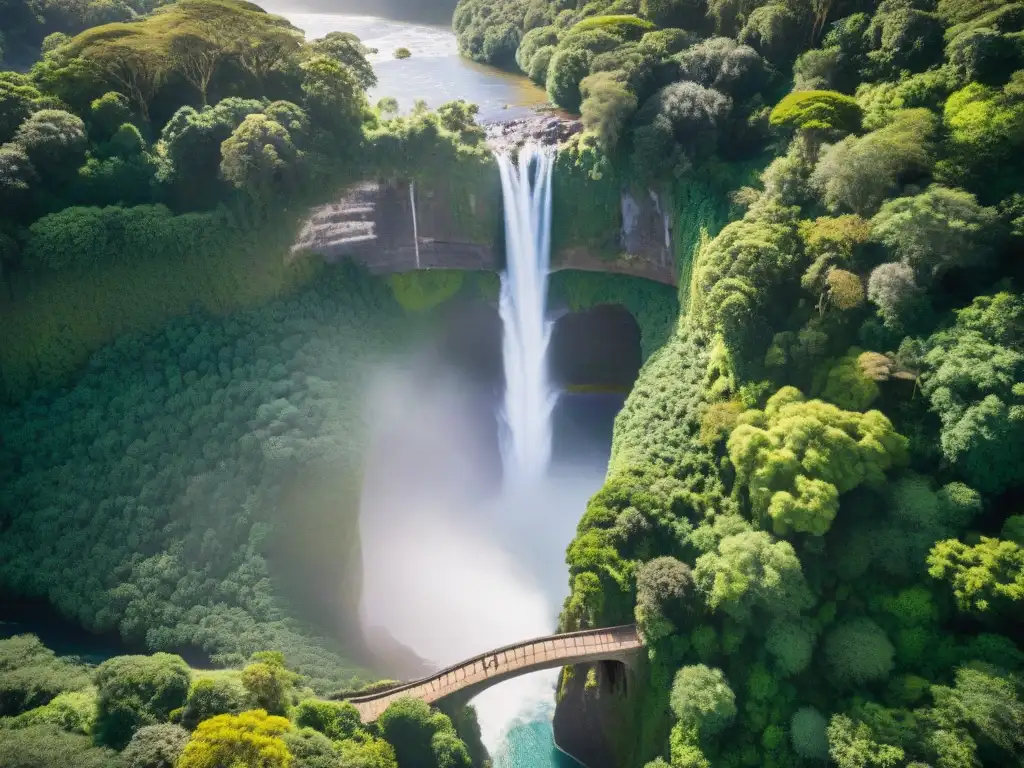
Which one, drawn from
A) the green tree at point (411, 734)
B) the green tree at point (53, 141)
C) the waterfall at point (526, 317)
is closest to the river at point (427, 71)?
the waterfall at point (526, 317)

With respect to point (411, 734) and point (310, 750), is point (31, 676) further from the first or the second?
point (411, 734)

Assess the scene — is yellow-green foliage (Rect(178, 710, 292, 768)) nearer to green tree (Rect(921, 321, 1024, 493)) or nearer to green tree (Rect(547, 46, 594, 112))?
green tree (Rect(921, 321, 1024, 493))

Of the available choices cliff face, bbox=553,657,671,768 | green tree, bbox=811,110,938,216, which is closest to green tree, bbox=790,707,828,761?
cliff face, bbox=553,657,671,768

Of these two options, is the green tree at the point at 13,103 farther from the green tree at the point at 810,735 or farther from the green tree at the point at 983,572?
the green tree at the point at 983,572

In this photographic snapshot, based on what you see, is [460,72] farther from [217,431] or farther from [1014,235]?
[1014,235]

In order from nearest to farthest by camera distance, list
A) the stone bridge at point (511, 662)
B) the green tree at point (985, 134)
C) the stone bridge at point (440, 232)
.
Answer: the stone bridge at point (511, 662)
the green tree at point (985, 134)
the stone bridge at point (440, 232)

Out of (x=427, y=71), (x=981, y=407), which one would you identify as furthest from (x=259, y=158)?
(x=981, y=407)

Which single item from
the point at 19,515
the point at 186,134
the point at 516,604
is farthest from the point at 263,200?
the point at 516,604
